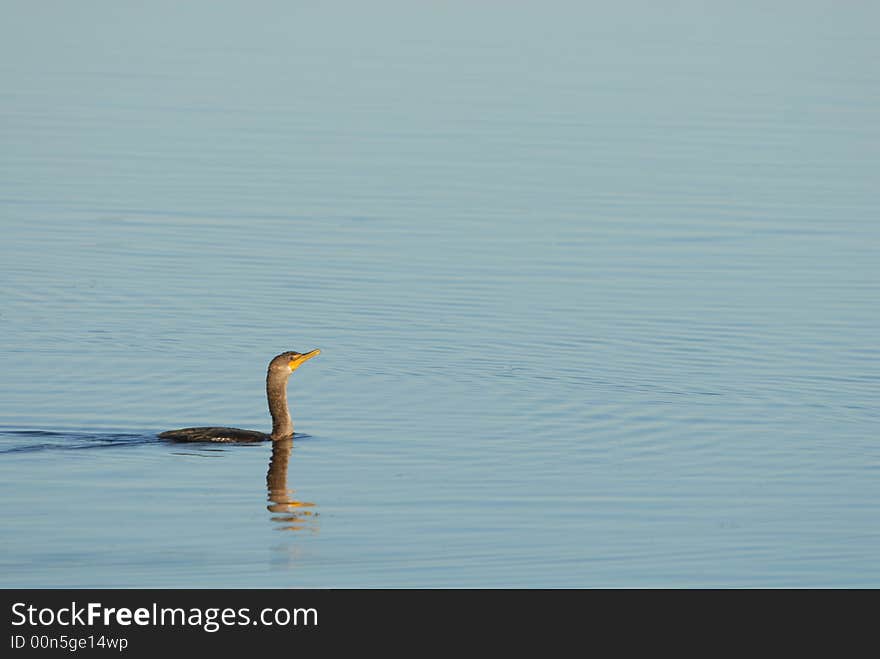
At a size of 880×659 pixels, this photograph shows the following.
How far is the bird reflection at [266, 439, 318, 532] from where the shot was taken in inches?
506

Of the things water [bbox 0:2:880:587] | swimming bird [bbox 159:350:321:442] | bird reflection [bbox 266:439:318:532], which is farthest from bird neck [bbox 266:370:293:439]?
bird reflection [bbox 266:439:318:532]

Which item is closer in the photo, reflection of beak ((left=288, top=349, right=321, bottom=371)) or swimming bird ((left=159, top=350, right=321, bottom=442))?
swimming bird ((left=159, top=350, right=321, bottom=442))

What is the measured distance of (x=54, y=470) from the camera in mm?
14164

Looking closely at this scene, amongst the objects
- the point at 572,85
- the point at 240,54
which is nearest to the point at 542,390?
the point at 572,85

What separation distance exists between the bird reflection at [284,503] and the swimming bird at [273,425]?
0.37 m

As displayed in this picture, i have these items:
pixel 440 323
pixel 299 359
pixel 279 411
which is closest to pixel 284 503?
pixel 279 411

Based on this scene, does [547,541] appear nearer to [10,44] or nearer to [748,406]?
[748,406]

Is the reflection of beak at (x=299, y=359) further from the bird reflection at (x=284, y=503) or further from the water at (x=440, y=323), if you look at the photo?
the bird reflection at (x=284, y=503)

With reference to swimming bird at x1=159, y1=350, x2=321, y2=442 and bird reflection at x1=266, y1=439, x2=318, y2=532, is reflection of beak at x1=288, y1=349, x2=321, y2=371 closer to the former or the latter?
swimming bird at x1=159, y1=350, x2=321, y2=442

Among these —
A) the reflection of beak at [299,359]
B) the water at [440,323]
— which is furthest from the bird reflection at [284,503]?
the reflection of beak at [299,359]

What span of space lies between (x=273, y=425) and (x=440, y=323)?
4678 millimetres

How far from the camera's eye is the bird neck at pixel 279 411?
15586mm

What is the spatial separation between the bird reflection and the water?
0.05 meters

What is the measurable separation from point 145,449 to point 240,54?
101 feet
